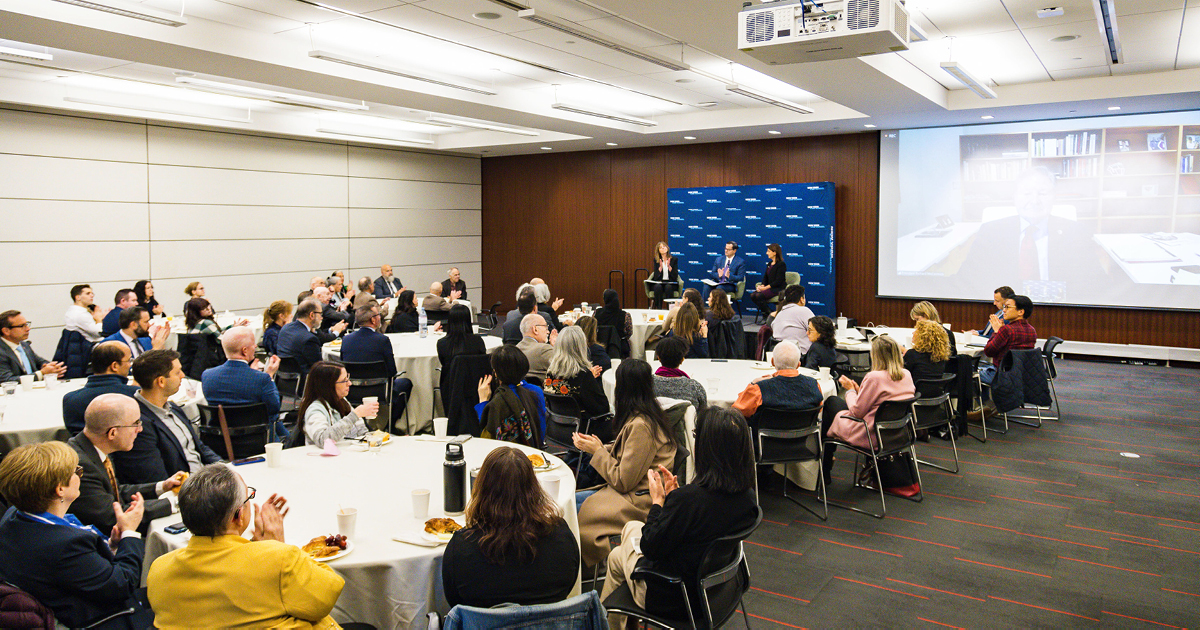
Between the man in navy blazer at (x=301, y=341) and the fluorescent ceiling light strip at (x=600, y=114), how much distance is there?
4444 millimetres

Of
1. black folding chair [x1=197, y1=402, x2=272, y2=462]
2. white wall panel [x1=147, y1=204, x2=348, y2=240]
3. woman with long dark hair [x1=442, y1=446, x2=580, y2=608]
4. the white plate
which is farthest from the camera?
white wall panel [x1=147, y1=204, x2=348, y2=240]

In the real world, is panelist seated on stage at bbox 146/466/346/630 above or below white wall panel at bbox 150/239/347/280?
below

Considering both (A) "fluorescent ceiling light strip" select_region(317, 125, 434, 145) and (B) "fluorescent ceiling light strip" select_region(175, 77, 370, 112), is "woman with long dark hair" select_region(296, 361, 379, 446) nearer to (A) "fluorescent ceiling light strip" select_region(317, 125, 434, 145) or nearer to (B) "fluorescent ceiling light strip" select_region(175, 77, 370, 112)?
(B) "fluorescent ceiling light strip" select_region(175, 77, 370, 112)

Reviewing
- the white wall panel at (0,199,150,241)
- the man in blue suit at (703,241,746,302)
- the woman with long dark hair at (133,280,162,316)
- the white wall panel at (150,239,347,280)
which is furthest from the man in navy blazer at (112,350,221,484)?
the man in blue suit at (703,241,746,302)

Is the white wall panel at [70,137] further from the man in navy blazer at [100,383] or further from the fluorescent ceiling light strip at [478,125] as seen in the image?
the man in navy blazer at [100,383]

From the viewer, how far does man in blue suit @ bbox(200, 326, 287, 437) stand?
15.3 ft

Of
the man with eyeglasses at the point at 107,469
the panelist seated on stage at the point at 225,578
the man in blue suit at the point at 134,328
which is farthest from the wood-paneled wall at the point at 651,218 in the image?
the panelist seated on stage at the point at 225,578

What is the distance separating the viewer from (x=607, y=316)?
812cm

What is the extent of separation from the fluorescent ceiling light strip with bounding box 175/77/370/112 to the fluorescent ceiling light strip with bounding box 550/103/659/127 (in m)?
2.94

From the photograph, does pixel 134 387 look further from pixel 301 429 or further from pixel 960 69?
pixel 960 69

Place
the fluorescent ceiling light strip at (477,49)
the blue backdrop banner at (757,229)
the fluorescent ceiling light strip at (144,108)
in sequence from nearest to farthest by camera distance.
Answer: the fluorescent ceiling light strip at (477,49) < the fluorescent ceiling light strip at (144,108) < the blue backdrop banner at (757,229)

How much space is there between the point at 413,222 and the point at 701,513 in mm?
13310

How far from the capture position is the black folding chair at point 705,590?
2.81 m

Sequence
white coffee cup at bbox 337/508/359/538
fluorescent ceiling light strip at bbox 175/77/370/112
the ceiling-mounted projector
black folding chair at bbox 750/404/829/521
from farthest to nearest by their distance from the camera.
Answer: fluorescent ceiling light strip at bbox 175/77/370/112, black folding chair at bbox 750/404/829/521, the ceiling-mounted projector, white coffee cup at bbox 337/508/359/538
